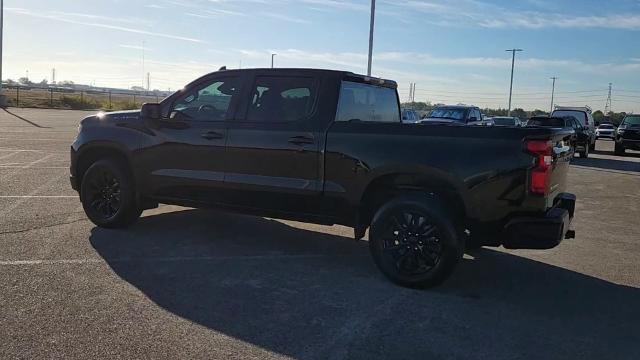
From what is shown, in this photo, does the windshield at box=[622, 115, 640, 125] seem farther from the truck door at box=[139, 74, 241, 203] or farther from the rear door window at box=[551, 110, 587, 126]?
the truck door at box=[139, 74, 241, 203]

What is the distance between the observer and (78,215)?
7.76 meters

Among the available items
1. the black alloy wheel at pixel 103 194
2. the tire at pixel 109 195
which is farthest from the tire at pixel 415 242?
the black alloy wheel at pixel 103 194

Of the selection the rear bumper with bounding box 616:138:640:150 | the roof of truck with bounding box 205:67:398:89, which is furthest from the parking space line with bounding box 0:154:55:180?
the rear bumper with bounding box 616:138:640:150

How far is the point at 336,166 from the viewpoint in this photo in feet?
18.5

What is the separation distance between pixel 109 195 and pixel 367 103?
3.34 metres

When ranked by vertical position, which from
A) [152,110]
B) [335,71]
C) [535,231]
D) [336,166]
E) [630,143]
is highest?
[335,71]

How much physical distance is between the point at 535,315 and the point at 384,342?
4.87 ft

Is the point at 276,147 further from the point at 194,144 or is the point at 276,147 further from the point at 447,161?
the point at 447,161

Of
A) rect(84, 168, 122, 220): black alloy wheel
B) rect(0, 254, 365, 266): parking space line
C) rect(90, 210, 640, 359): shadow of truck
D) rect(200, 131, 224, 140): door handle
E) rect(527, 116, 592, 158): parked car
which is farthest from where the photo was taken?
rect(527, 116, 592, 158): parked car

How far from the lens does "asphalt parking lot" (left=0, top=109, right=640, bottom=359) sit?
4.02 meters

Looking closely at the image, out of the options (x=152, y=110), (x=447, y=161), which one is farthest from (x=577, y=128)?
(x=152, y=110)

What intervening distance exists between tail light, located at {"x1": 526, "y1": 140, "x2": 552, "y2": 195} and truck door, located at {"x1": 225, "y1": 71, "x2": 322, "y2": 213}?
1982mm

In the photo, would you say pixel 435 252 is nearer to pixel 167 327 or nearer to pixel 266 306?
pixel 266 306

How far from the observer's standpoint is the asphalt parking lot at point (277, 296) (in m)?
4.02
